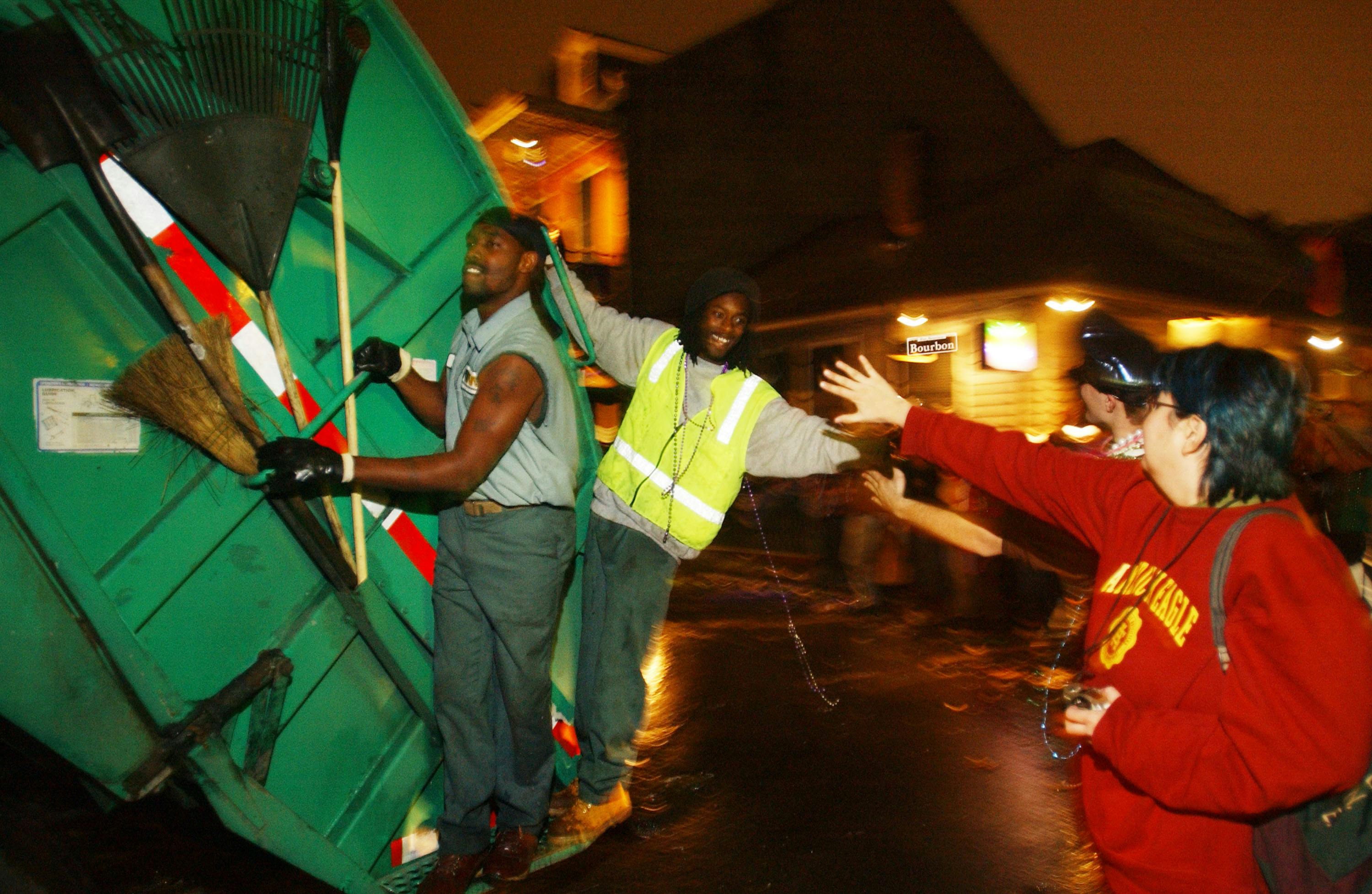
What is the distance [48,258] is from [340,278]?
66cm

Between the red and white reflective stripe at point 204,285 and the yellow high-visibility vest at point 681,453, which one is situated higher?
the red and white reflective stripe at point 204,285

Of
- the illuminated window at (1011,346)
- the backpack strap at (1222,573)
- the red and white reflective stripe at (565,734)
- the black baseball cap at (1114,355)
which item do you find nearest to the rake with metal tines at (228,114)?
the red and white reflective stripe at (565,734)

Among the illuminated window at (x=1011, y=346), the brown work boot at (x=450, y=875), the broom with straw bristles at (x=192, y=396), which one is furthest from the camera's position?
the illuminated window at (x=1011, y=346)

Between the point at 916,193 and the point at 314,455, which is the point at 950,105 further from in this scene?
the point at 314,455

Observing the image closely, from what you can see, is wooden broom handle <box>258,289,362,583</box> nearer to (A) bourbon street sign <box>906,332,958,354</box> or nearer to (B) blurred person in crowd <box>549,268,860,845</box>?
(B) blurred person in crowd <box>549,268,860,845</box>

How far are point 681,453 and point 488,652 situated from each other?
97 cm

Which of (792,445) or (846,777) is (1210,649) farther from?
(846,777)

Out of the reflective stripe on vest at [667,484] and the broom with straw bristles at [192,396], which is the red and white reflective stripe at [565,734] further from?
→ the broom with straw bristles at [192,396]

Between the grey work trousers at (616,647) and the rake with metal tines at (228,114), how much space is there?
0.97 m

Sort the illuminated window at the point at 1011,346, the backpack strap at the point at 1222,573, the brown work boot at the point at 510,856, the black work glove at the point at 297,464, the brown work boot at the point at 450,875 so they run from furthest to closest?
the illuminated window at the point at 1011,346 < the brown work boot at the point at 510,856 < the brown work boot at the point at 450,875 < the black work glove at the point at 297,464 < the backpack strap at the point at 1222,573

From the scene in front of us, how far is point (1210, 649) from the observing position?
57.1 inches

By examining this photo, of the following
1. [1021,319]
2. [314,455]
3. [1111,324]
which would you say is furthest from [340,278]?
[1021,319]

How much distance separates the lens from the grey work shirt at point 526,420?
2.43 meters

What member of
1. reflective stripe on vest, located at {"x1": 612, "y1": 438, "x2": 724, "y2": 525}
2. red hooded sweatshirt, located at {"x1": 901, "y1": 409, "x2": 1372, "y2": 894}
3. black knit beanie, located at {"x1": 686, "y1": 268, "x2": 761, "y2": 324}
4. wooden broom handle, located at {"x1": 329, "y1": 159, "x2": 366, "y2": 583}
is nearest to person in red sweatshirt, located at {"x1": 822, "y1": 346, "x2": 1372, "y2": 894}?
red hooded sweatshirt, located at {"x1": 901, "y1": 409, "x2": 1372, "y2": 894}
